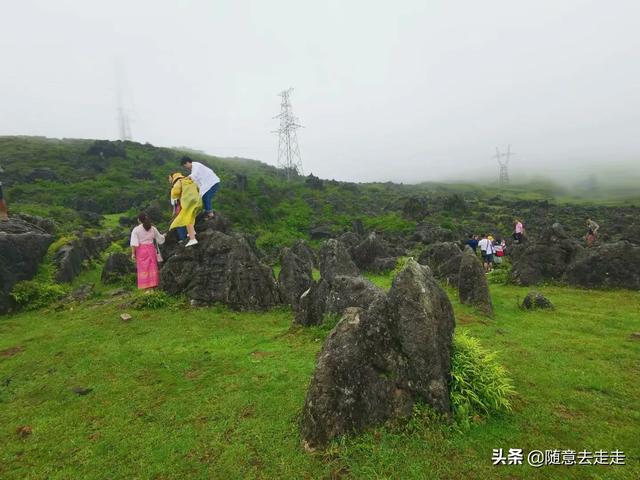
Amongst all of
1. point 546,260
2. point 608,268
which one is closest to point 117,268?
point 546,260

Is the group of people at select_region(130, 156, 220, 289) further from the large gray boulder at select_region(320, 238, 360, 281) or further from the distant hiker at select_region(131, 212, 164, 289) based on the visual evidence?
the large gray boulder at select_region(320, 238, 360, 281)

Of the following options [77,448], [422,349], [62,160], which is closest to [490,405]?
[422,349]

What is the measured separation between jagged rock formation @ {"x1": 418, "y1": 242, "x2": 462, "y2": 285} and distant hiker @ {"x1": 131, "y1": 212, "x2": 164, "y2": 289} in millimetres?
17110

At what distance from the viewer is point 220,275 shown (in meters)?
18.3

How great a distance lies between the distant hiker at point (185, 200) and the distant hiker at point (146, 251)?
1.36 m

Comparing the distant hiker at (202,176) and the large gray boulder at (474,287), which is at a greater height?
the distant hiker at (202,176)

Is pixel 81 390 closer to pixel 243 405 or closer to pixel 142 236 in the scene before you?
pixel 243 405

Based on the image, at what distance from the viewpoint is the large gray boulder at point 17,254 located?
1777cm

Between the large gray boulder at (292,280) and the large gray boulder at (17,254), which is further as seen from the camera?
the large gray boulder at (292,280)

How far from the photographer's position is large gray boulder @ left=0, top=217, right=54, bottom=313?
1777cm

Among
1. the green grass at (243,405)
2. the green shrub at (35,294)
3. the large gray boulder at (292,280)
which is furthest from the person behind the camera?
the large gray boulder at (292,280)

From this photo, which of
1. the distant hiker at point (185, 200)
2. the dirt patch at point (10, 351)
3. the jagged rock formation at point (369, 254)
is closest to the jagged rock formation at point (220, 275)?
the distant hiker at point (185, 200)

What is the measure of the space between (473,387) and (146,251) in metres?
14.7

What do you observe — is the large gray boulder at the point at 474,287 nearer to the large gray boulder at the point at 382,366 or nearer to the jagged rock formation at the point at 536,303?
the jagged rock formation at the point at 536,303
